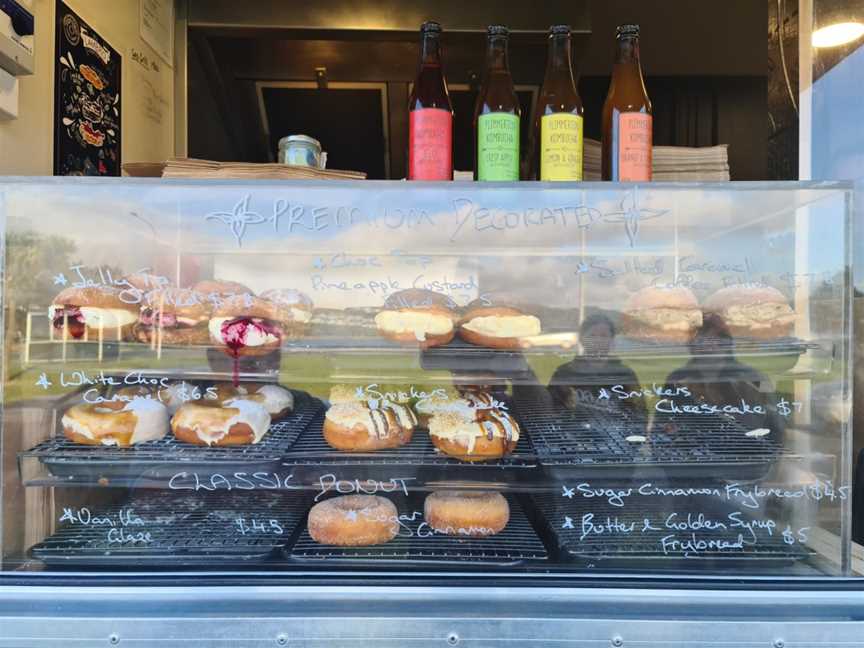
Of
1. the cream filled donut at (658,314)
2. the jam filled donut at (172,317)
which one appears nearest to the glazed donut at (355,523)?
the jam filled donut at (172,317)

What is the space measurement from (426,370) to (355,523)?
0.47 metres

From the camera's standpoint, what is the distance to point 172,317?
158 cm

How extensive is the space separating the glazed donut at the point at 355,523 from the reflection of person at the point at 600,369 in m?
0.62

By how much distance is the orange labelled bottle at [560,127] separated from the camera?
1.54 metres

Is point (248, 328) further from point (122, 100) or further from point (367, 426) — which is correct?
point (122, 100)

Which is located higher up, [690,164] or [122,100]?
[122,100]

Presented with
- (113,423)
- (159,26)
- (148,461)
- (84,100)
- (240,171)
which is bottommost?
(148,461)

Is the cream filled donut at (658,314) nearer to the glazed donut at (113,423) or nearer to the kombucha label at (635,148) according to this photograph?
the kombucha label at (635,148)

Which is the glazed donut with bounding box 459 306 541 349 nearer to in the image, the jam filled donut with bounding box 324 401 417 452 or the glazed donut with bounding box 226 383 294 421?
the jam filled donut with bounding box 324 401 417 452

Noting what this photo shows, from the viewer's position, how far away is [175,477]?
5.09ft

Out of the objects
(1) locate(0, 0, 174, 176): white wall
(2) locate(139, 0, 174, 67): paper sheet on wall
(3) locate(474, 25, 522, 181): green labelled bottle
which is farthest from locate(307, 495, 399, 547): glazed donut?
(2) locate(139, 0, 174, 67): paper sheet on wall

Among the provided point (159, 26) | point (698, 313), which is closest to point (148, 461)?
point (698, 313)

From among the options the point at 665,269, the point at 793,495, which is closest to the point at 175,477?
the point at 665,269

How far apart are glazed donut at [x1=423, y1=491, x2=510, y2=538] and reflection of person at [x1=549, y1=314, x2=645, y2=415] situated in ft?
1.34
